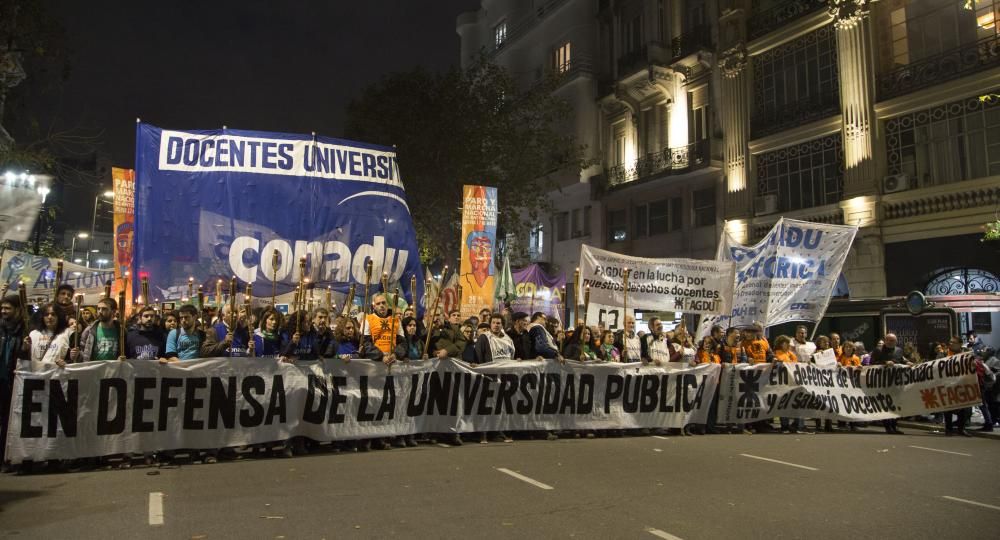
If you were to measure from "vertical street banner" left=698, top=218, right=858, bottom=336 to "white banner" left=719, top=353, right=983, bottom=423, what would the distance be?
1.20 metres

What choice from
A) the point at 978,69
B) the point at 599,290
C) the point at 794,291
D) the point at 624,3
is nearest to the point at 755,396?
the point at 794,291

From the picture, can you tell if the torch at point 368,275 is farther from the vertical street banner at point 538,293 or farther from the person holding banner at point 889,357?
the vertical street banner at point 538,293

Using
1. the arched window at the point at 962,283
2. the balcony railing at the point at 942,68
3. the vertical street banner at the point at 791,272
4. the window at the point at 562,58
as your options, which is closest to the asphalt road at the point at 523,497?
the vertical street banner at the point at 791,272

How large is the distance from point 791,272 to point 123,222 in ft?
41.6

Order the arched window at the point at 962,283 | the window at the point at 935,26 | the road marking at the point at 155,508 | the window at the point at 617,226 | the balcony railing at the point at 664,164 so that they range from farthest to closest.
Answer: the window at the point at 617,226 → the balcony railing at the point at 664,164 → the window at the point at 935,26 → the arched window at the point at 962,283 → the road marking at the point at 155,508

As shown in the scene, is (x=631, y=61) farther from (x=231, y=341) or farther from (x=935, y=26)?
(x=231, y=341)

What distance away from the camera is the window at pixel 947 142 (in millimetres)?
18812

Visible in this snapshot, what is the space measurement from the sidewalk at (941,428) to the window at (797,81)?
11.9m

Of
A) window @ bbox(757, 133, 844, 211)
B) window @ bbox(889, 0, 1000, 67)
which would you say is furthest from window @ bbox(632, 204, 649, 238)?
window @ bbox(889, 0, 1000, 67)

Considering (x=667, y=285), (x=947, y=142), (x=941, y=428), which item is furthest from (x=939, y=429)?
(x=947, y=142)

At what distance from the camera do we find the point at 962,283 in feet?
62.3

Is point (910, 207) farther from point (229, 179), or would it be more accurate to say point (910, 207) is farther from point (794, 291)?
point (229, 179)

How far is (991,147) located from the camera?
18.7m

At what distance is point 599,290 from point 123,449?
8.65m
